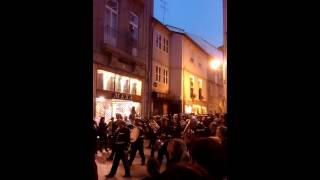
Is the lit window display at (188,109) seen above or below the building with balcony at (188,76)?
below

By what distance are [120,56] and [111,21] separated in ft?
6.55

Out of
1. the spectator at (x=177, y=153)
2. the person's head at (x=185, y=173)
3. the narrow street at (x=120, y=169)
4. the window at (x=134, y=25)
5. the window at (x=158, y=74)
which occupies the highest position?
Result: the window at (x=134, y=25)

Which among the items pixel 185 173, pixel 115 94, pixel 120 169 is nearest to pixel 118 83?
pixel 115 94

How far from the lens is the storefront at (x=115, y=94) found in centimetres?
1889

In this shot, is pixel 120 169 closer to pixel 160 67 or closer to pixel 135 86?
pixel 135 86

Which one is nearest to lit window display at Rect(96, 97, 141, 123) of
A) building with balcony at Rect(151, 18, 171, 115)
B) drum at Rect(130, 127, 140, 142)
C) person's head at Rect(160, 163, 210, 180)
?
building with balcony at Rect(151, 18, 171, 115)

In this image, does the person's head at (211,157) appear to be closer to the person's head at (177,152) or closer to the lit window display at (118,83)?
the person's head at (177,152)

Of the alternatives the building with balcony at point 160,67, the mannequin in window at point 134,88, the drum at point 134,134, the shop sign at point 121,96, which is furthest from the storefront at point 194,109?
the drum at point 134,134

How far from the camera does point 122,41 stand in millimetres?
21094

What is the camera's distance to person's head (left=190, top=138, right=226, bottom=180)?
10.6 feet

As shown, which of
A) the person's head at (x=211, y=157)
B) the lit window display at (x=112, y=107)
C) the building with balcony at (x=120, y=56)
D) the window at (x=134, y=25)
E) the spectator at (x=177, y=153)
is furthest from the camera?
the window at (x=134, y=25)
